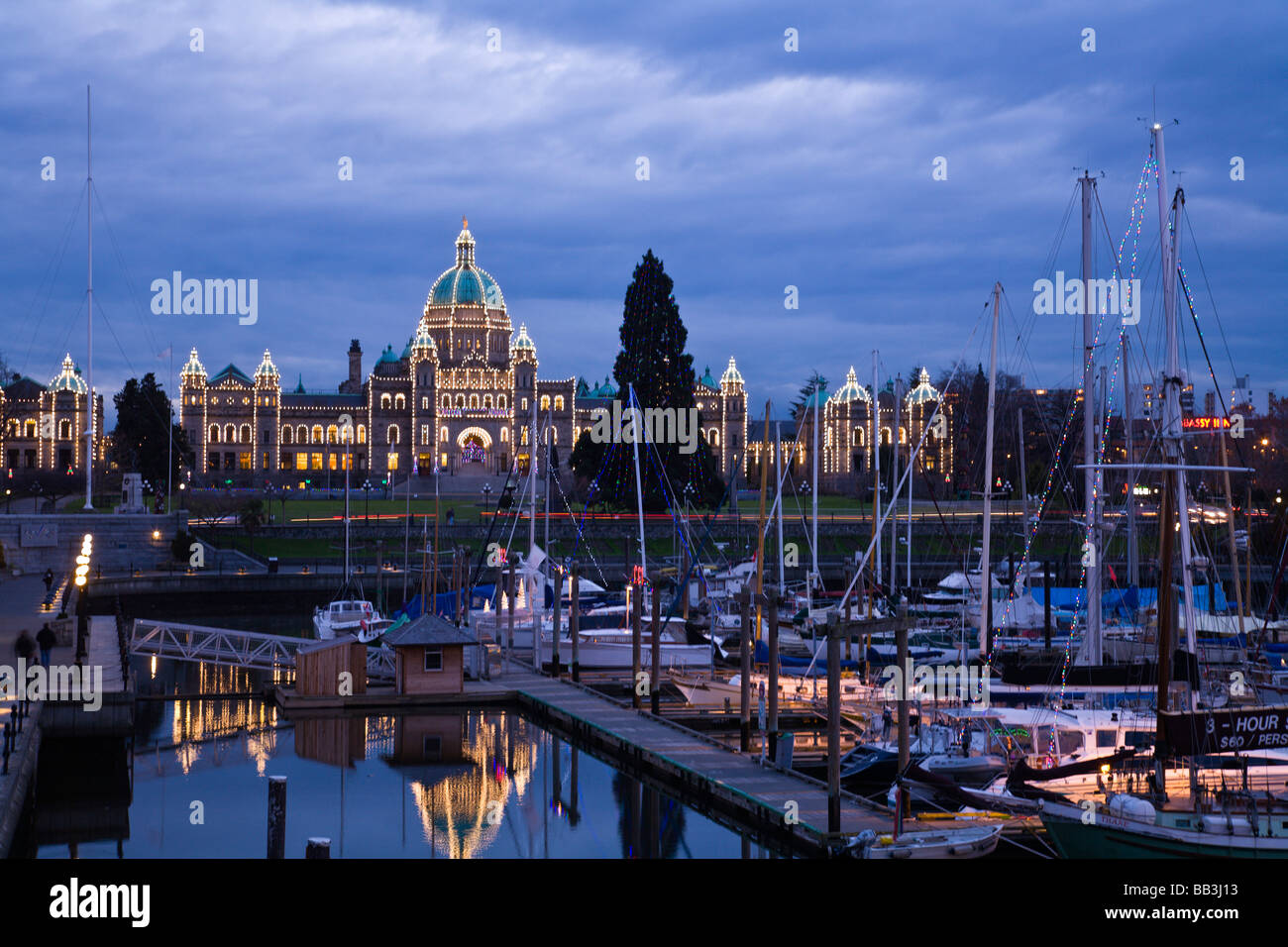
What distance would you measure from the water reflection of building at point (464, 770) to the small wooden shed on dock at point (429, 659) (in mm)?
1039

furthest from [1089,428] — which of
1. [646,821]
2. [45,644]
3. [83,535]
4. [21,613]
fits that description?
[83,535]

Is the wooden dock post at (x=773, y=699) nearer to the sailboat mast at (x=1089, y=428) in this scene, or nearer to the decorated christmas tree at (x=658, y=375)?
the sailboat mast at (x=1089, y=428)

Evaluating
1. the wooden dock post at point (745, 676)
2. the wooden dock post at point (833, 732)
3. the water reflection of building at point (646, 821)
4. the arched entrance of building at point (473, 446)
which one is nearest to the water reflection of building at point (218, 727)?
the water reflection of building at point (646, 821)

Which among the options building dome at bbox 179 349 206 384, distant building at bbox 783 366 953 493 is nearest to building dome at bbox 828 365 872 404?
distant building at bbox 783 366 953 493

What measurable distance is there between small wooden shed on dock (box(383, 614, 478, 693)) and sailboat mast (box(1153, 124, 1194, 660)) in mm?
19630

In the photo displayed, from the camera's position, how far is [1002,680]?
103 ft

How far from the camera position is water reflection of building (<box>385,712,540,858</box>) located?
26.6 meters

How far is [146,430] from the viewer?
4053 inches

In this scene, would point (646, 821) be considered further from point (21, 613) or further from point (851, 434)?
point (851, 434)

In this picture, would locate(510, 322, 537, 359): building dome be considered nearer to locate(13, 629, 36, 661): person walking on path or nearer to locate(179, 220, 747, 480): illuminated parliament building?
locate(179, 220, 747, 480): illuminated parliament building

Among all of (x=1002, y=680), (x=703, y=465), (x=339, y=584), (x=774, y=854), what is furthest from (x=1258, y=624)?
(x=703, y=465)

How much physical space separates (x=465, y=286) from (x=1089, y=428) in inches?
5486
